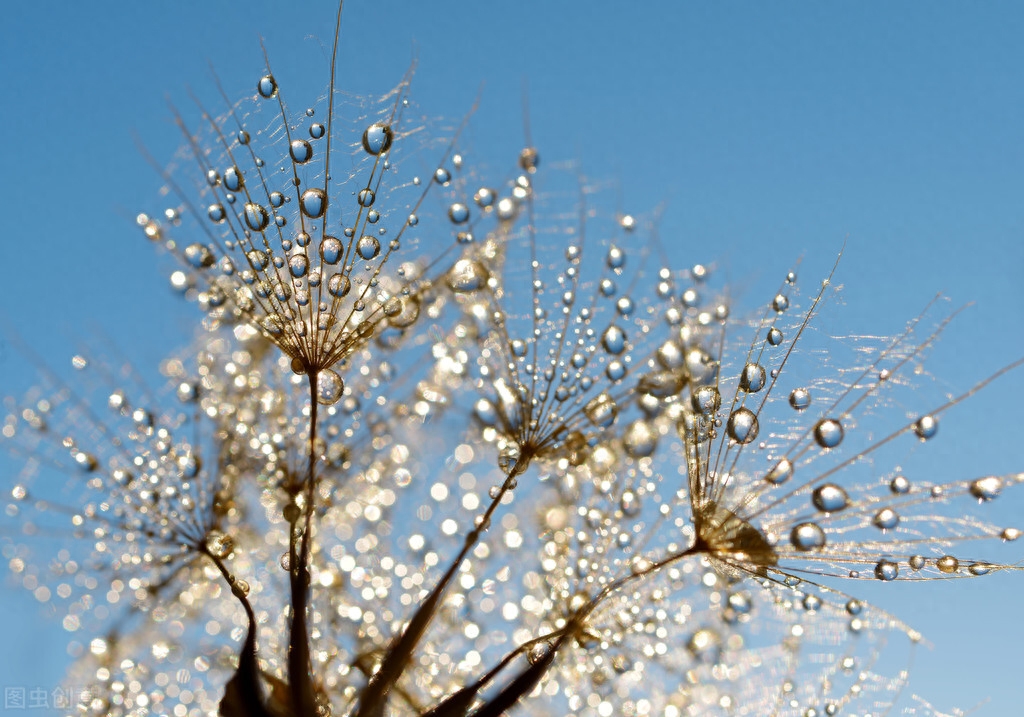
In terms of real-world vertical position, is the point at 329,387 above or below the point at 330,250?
below

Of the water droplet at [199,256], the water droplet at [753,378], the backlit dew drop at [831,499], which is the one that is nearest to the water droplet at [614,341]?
the water droplet at [753,378]

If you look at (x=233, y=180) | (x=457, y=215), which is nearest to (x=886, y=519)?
(x=457, y=215)

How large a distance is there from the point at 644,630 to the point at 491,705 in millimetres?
1597

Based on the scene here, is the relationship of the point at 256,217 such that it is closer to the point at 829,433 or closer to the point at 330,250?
the point at 330,250

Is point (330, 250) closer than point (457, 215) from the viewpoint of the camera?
Yes

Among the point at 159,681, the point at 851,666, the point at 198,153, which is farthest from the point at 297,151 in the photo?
the point at 851,666

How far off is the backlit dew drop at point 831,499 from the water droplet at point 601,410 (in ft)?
3.14

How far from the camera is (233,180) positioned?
372 cm

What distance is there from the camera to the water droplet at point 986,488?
3270mm

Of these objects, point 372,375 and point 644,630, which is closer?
point 644,630

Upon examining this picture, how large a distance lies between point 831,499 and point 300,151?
2.74 metres

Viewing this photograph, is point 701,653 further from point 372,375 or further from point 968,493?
point 372,375

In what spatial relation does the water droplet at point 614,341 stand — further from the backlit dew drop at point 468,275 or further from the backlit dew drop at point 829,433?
the backlit dew drop at point 829,433

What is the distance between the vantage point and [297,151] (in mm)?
3678
